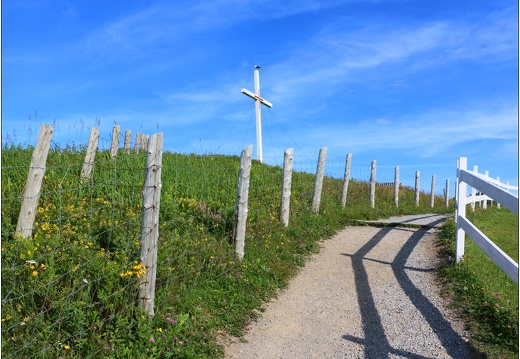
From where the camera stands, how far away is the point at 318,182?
1470cm

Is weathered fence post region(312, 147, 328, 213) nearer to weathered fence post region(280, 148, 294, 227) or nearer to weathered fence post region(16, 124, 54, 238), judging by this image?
weathered fence post region(280, 148, 294, 227)

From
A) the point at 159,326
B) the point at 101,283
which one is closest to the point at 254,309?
the point at 159,326

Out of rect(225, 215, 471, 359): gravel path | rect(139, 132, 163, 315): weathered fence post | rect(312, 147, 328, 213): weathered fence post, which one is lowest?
rect(225, 215, 471, 359): gravel path

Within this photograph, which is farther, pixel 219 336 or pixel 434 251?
pixel 434 251

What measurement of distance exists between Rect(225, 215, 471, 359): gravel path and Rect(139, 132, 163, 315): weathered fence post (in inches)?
51.8

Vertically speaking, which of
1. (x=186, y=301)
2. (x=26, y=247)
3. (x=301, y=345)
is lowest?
(x=301, y=345)

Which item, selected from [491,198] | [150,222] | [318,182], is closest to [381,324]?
[491,198]

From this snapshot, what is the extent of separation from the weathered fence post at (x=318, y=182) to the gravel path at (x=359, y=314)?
122 inches

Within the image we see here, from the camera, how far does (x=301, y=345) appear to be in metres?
6.93

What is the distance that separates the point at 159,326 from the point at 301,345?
2.03 m

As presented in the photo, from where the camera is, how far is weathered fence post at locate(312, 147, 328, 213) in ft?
47.9

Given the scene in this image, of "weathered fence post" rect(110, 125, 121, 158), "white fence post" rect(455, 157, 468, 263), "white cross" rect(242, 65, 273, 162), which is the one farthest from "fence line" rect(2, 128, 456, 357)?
"white cross" rect(242, 65, 273, 162)

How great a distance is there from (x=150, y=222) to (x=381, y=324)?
3.88 metres

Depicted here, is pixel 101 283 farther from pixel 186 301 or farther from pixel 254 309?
pixel 254 309
